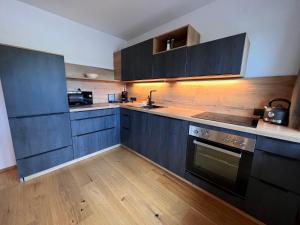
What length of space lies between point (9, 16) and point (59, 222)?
8.52 ft

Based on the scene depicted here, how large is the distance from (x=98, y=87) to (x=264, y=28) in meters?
2.78

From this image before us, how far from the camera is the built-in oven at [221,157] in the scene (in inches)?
47.8

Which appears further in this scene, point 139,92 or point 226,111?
point 139,92

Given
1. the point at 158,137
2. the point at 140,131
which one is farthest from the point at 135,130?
the point at 158,137

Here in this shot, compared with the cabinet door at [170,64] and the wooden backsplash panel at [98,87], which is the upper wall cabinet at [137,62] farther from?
the wooden backsplash panel at [98,87]

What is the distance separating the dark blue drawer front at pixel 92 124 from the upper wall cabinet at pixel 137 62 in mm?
912

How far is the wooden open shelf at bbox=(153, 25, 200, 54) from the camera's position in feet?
5.69

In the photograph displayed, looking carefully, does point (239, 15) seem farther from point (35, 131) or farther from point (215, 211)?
point (35, 131)

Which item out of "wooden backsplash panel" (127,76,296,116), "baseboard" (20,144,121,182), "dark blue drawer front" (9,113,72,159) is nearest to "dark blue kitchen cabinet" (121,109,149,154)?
"baseboard" (20,144,121,182)

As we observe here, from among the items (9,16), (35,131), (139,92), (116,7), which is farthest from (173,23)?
(35,131)

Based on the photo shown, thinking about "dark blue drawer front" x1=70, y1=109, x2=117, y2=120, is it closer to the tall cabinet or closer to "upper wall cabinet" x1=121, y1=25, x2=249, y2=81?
the tall cabinet

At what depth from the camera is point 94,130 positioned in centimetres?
229

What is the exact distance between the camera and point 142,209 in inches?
54.0

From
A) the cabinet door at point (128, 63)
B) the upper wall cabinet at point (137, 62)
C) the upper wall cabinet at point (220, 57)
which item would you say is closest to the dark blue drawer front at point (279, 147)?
the upper wall cabinet at point (220, 57)
